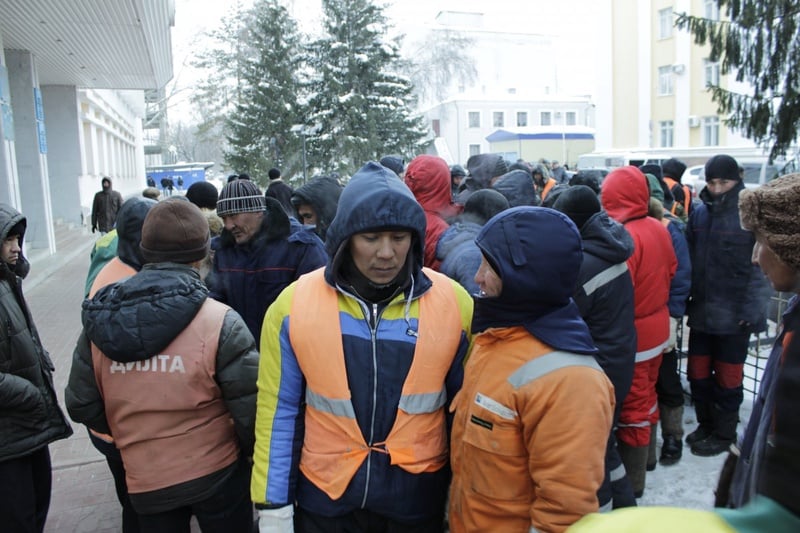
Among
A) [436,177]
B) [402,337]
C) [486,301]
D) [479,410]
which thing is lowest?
[479,410]

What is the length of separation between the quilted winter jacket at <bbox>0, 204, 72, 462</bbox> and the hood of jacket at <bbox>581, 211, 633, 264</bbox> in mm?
2730

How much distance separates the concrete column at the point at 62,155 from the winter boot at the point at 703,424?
20.4 metres

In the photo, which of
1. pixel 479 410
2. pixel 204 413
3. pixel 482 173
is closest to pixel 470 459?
pixel 479 410

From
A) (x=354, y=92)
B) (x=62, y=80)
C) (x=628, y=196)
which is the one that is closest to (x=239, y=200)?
(x=628, y=196)

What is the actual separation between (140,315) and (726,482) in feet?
6.69

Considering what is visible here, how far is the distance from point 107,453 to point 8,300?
32.1 inches

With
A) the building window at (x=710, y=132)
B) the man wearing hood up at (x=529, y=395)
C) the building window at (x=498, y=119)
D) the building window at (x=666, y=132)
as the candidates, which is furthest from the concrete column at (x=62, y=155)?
the building window at (x=498, y=119)

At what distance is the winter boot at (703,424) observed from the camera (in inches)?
176

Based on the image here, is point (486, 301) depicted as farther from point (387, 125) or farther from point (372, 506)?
point (387, 125)

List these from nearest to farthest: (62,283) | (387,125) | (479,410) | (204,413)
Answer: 1. (479,410)
2. (204,413)
3. (62,283)
4. (387,125)

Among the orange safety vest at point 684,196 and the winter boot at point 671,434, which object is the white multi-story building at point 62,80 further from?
the winter boot at point 671,434

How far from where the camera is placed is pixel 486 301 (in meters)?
1.84

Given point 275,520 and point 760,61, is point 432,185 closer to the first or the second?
point 275,520

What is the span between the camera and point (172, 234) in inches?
93.7
